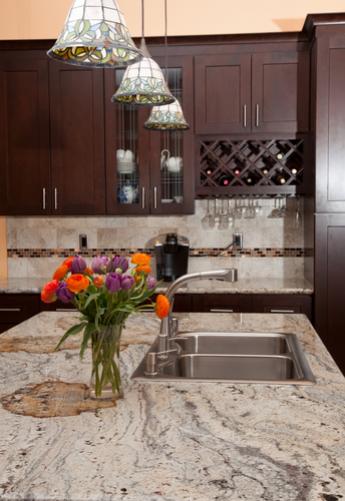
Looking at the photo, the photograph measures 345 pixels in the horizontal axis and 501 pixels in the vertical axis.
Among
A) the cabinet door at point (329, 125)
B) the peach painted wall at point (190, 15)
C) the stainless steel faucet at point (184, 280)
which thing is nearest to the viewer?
the stainless steel faucet at point (184, 280)

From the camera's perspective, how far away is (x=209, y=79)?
4.03 metres

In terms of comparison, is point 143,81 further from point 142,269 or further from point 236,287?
point 236,287

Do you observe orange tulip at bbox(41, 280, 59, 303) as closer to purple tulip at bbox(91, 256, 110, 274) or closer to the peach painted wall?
purple tulip at bbox(91, 256, 110, 274)

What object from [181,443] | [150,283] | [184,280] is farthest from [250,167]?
[181,443]

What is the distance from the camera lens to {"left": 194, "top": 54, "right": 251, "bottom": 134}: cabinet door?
401 centimetres

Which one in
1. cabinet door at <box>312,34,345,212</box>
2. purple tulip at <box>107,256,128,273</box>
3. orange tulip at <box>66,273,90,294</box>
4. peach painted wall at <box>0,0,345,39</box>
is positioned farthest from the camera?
peach painted wall at <box>0,0,345,39</box>

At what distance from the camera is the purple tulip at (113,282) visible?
1.45m

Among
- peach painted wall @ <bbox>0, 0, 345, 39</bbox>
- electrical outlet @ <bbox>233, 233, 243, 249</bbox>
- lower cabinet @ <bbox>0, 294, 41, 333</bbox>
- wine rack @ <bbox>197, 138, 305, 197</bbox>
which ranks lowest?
lower cabinet @ <bbox>0, 294, 41, 333</bbox>

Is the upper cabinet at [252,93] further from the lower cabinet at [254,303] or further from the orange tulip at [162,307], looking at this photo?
the orange tulip at [162,307]

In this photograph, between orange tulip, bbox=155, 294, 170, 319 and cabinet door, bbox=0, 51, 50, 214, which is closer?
orange tulip, bbox=155, 294, 170, 319

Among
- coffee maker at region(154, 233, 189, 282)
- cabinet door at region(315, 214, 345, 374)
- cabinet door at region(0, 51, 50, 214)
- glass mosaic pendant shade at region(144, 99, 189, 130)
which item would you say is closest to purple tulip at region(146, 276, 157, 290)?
glass mosaic pendant shade at region(144, 99, 189, 130)

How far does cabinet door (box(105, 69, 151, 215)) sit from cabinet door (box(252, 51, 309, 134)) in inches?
31.2

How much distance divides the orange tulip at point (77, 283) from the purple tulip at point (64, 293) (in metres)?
0.04

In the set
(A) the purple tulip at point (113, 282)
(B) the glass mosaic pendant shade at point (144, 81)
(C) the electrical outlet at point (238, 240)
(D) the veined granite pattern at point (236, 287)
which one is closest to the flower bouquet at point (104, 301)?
(A) the purple tulip at point (113, 282)
